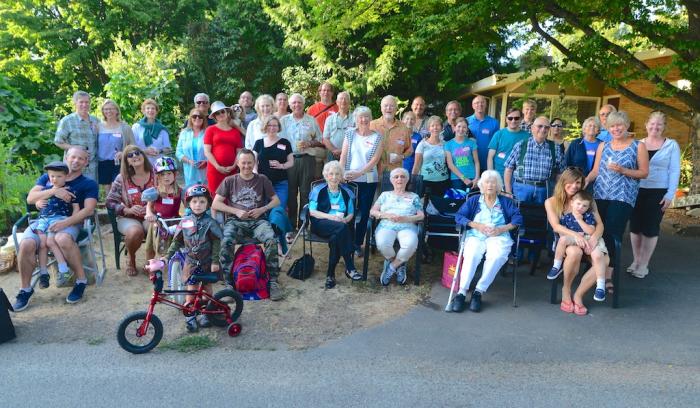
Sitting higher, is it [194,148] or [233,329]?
[194,148]

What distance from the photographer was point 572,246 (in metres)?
4.44

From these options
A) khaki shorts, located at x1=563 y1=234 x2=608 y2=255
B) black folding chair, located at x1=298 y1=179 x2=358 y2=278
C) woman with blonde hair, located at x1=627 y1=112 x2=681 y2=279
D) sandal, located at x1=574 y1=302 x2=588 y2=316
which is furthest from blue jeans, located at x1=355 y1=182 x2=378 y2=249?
woman with blonde hair, located at x1=627 y1=112 x2=681 y2=279

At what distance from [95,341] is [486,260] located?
333 cm

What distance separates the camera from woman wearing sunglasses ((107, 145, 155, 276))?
5.08 m

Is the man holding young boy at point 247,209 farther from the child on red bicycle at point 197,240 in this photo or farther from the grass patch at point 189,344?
the grass patch at point 189,344

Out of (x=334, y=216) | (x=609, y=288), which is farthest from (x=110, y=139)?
(x=609, y=288)

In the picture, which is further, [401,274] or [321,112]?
[321,112]

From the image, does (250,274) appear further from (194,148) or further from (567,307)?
(567,307)

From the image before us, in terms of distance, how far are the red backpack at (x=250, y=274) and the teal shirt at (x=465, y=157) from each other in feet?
8.78

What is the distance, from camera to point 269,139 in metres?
5.79

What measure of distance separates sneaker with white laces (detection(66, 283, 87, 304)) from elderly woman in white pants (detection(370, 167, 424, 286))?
282cm

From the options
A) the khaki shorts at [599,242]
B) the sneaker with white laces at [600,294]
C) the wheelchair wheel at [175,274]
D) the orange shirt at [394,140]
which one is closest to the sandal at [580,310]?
the sneaker with white laces at [600,294]

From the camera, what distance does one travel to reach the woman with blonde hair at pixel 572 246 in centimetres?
439

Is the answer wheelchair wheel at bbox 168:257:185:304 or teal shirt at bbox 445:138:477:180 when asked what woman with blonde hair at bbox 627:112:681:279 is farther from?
wheelchair wheel at bbox 168:257:185:304
